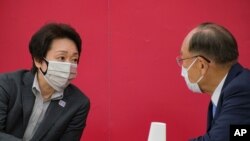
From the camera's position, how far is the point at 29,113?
1954mm

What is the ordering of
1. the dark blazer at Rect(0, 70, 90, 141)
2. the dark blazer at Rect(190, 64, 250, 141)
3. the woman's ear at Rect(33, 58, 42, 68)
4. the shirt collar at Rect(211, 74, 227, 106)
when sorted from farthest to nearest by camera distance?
the woman's ear at Rect(33, 58, 42, 68)
the dark blazer at Rect(0, 70, 90, 141)
the shirt collar at Rect(211, 74, 227, 106)
the dark blazer at Rect(190, 64, 250, 141)

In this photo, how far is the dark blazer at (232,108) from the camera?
1.49m

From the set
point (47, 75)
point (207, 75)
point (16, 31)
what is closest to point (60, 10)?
point (16, 31)

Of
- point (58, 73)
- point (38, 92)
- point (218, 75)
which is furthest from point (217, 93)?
point (38, 92)

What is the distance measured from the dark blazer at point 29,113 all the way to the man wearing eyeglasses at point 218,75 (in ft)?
2.10

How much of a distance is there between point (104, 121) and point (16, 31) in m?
0.89

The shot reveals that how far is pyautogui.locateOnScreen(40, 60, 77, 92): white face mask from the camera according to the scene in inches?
78.0

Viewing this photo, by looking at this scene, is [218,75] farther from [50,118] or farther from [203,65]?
[50,118]

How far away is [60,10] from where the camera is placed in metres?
2.64

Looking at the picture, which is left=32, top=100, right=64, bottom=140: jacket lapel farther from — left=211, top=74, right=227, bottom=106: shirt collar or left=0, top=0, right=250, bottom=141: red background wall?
left=211, top=74, right=227, bottom=106: shirt collar

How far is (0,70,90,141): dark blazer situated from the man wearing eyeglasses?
640 mm

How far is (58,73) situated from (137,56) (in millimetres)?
675

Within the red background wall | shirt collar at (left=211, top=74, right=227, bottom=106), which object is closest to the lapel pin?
the red background wall

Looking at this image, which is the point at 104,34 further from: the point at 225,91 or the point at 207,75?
the point at 225,91
